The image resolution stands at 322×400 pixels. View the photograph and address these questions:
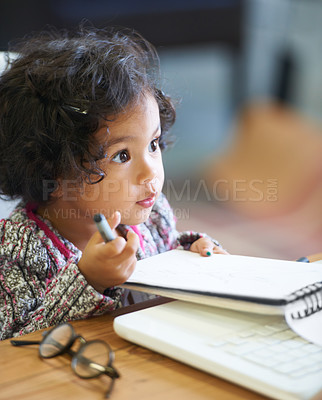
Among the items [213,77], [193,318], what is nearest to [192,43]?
[213,77]

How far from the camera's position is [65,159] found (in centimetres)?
82

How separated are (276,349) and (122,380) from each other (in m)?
0.16

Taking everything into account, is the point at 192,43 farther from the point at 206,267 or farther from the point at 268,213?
the point at 206,267

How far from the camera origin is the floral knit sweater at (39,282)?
690 mm

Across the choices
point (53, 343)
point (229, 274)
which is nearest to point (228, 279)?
point (229, 274)

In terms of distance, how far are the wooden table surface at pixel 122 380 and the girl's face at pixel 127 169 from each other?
1.02 feet

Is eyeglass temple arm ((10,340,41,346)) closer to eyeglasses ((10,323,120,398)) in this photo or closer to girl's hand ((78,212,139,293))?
eyeglasses ((10,323,120,398))

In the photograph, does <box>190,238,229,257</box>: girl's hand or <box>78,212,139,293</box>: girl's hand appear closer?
<box>78,212,139,293</box>: girl's hand

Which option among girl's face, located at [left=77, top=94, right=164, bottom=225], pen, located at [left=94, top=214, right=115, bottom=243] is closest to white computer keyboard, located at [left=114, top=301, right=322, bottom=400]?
pen, located at [left=94, top=214, right=115, bottom=243]

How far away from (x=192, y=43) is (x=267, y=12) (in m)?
1.36

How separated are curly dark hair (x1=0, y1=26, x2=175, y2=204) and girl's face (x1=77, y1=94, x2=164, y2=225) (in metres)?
0.02

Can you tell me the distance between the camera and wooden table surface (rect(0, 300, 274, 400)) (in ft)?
1.56

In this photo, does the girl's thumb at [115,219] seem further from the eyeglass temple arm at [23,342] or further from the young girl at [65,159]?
the eyeglass temple arm at [23,342]

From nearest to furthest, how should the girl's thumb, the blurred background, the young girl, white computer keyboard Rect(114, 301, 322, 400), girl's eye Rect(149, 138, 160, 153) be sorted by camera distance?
white computer keyboard Rect(114, 301, 322, 400), the girl's thumb, the young girl, girl's eye Rect(149, 138, 160, 153), the blurred background
